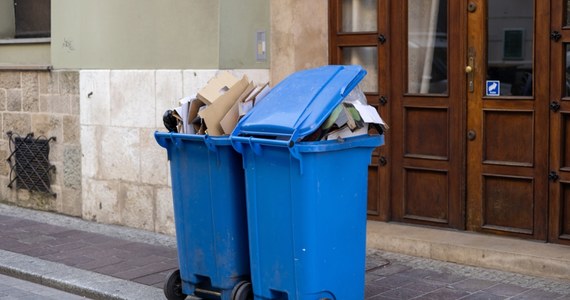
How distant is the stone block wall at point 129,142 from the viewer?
8984 millimetres

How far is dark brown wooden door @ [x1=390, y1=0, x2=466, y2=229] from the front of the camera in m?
7.74

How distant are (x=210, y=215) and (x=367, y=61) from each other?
8.83 feet

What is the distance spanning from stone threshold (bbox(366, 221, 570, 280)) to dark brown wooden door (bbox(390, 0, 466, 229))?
0.20m

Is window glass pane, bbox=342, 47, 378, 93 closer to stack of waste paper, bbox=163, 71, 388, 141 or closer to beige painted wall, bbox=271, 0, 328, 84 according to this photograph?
beige painted wall, bbox=271, 0, 328, 84

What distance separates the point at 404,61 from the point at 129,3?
2.81 meters

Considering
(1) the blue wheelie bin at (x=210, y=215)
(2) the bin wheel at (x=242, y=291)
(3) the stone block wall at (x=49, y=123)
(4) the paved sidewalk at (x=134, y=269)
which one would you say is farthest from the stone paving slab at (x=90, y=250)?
(2) the bin wheel at (x=242, y=291)

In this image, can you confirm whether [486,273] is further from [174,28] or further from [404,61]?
[174,28]

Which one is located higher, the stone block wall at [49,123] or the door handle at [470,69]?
the door handle at [470,69]

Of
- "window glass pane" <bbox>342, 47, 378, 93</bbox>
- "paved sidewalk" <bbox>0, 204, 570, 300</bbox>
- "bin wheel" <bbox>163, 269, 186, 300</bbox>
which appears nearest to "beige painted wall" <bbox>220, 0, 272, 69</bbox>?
"window glass pane" <bbox>342, 47, 378, 93</bbox>

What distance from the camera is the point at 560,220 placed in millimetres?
7230

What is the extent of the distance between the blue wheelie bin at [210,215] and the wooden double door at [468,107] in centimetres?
228

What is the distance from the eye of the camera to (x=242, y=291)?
602 cm

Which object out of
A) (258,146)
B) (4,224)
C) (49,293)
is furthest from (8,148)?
(258,146)

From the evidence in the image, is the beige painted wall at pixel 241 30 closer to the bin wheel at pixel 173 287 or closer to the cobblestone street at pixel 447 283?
the cobblestone street at pixel 447 283
